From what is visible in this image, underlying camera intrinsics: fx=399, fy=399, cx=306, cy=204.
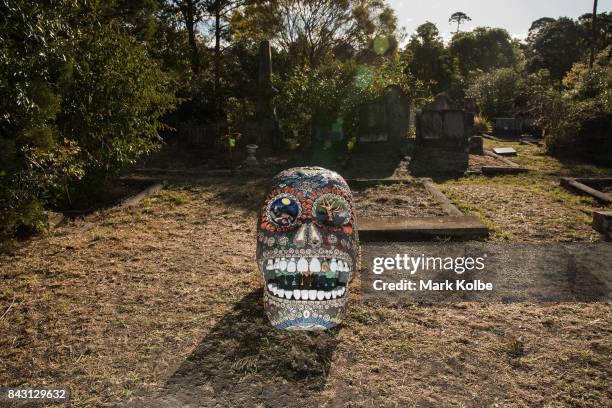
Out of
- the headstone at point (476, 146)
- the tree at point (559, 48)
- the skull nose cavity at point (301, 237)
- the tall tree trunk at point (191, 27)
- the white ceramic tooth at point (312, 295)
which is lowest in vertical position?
the white ceramic tooth at point (312, 295)

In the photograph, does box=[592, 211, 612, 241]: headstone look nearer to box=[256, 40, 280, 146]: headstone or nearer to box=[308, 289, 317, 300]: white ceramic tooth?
box=[308, 289, 317, 300]: white ceramic tooth

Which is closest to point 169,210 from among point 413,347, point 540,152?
point 413,347

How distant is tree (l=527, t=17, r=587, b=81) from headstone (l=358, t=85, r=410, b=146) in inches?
1339

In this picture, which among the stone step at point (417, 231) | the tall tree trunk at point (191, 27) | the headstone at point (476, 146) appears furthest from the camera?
the tall tree trunk at point (191, 27)

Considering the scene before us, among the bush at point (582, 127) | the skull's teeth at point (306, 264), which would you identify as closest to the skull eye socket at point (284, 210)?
the skull's teeth at point (306, 264)

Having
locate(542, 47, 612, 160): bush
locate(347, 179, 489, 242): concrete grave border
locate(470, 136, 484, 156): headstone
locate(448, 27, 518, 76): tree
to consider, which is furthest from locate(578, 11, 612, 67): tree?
locate(347, 179, 489, 242): concrete grave border

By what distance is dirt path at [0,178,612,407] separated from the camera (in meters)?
2.85

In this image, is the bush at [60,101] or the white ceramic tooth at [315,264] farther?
the bush at [60,101]

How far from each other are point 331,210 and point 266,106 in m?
11.0

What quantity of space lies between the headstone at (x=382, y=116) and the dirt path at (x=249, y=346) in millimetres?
9099

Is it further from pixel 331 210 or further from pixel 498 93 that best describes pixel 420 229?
pixel 498 93

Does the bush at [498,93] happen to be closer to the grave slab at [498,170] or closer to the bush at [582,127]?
the bush at [582,127]

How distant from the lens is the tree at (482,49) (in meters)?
50.7

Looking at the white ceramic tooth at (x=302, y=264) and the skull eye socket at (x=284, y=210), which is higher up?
the skull eye socket at (x=284, y=210)
